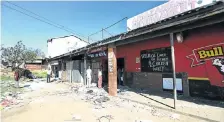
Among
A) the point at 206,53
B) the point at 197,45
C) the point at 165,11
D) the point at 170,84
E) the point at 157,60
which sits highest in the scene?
the point at 165,11

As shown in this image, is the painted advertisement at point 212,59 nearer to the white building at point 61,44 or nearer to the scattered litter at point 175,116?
the scattered litter at point 175,116

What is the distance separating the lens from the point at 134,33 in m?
9.46

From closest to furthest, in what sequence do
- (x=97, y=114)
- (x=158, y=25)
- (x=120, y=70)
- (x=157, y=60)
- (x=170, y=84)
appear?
1. (x=97, y=114)
2. (x=158, y=25)
3. (x=170, y=84)
4. (x=157, y=60)
5. (x=120, y=70)

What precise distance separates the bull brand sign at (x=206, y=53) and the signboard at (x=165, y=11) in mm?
3136

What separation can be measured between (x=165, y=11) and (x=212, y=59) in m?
6.13

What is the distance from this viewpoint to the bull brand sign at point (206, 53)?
8159 mm

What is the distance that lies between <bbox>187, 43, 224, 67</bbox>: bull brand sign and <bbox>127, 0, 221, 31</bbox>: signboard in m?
3.14

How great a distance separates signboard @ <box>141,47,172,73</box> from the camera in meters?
10.8

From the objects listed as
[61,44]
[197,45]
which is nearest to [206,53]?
[197,45]

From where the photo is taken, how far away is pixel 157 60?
1149 centimetres

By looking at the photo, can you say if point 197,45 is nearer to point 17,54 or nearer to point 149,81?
point 149,81

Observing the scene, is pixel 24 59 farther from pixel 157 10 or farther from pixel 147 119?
pixel 147 119

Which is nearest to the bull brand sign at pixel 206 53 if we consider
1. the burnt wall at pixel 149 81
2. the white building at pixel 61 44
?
the burnt wall at pixel 149 81

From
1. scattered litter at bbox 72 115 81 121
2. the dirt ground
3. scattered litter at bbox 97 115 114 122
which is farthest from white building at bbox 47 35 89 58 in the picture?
scattered litter at bbox 97 115 114 122
